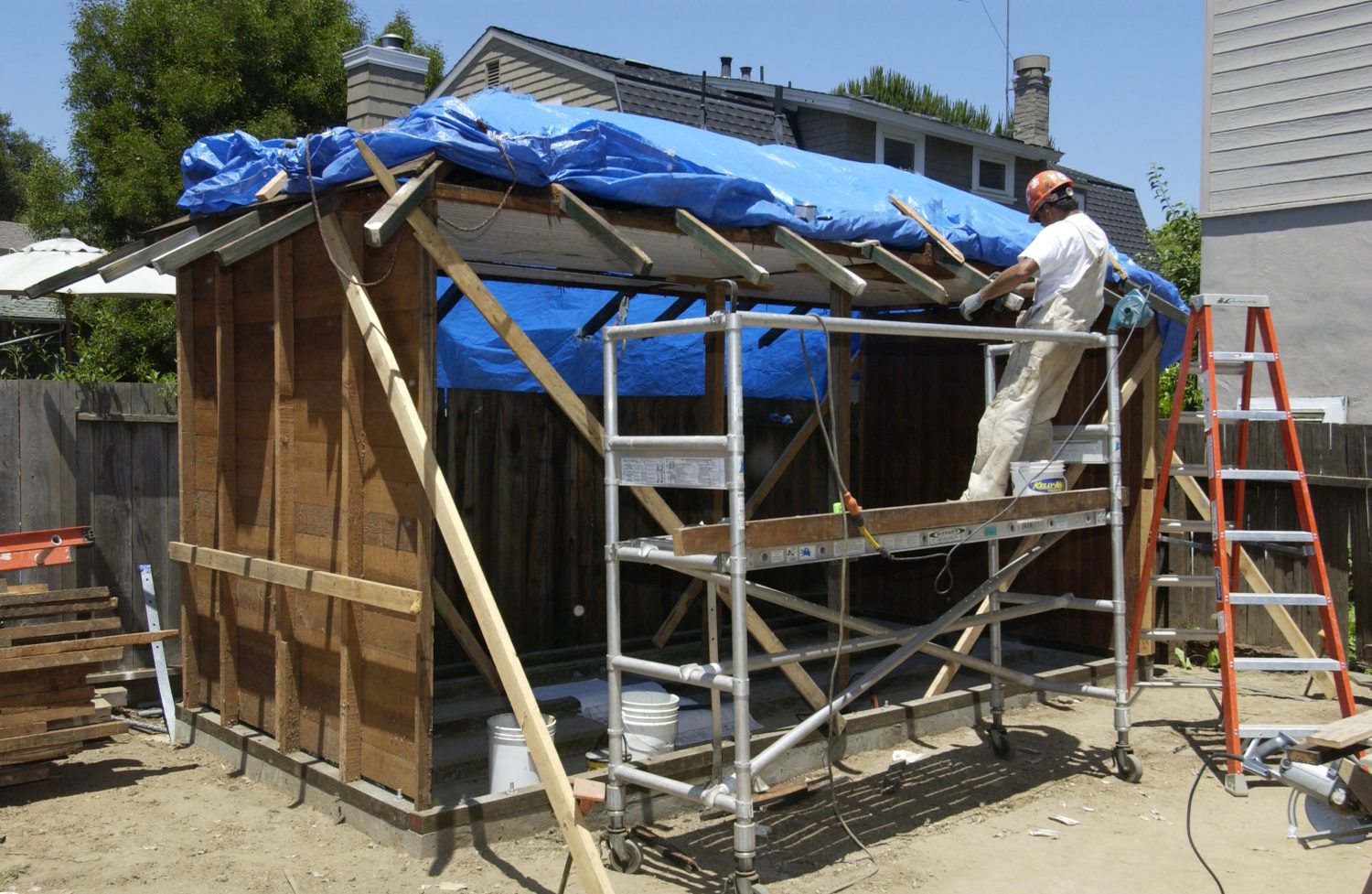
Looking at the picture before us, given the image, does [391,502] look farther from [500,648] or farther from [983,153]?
[983,153]

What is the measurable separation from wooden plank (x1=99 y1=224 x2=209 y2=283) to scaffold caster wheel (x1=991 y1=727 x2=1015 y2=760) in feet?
18.0

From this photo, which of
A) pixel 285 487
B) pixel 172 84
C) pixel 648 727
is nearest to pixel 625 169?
pixel 285 487

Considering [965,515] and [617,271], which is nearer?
[965,515]

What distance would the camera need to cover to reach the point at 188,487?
7.04m

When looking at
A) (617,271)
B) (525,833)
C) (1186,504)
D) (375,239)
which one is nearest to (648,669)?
(525,833)

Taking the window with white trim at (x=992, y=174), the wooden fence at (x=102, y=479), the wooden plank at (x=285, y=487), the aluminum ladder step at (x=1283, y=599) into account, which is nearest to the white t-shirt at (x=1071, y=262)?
the aluminum ladder step at (x=1283, y=599)

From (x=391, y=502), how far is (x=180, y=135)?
13128 mm

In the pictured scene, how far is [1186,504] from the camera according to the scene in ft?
32.4

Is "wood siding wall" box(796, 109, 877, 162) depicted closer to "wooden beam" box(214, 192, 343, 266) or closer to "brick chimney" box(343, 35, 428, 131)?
"brick chimney" box(343, 35, 428, 131)

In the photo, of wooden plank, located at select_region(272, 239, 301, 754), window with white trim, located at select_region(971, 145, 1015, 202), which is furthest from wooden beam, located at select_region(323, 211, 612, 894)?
window with white trim, located at select_region(971, 145, 1015, 202)

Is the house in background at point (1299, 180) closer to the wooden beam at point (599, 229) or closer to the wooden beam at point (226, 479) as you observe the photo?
the wooden beam at point (599, 229)

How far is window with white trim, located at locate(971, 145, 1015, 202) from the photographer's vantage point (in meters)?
22.2

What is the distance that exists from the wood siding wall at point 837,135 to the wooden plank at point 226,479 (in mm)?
14873

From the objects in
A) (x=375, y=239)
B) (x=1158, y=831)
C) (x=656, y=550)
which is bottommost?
(x=1158, y=831)
